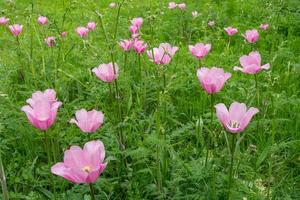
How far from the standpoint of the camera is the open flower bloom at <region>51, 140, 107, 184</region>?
129cm

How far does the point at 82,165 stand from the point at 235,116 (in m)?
0.62

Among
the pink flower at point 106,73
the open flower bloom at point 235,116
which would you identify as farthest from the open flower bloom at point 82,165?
the pink flower at point 106,73

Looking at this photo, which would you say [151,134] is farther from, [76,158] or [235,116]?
[76,158]

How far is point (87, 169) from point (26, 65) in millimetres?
2463

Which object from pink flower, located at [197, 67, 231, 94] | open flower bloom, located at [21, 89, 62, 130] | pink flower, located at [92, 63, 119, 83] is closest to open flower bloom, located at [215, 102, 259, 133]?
pink flower, located at [197, 67, 231, 94]

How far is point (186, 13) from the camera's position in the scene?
5562 millimetres

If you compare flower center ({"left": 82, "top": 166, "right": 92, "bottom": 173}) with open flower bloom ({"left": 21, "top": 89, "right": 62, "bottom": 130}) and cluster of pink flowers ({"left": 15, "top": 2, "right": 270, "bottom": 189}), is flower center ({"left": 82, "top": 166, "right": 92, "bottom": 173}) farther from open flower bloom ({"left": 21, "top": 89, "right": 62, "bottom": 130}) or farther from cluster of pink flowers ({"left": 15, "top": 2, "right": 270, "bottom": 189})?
open flower bloom ({"left": 21, "top": 89, "right": 62, "bottom": 130})

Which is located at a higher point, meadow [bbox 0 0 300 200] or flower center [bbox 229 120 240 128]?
flower center [bbox 229 120 240 128]

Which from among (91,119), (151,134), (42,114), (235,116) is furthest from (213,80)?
(42,114)

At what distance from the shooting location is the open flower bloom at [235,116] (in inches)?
62.1

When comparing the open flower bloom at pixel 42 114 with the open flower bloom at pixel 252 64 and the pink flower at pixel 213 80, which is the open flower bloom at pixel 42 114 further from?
the open flower bloom at pixel 252 64

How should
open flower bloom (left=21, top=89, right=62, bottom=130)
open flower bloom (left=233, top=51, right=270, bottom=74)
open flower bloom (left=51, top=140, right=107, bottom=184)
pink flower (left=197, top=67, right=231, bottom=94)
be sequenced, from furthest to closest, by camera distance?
open flower bloom (left=233, top=51, right=270, bottom=74) → pink flower (left=197, top=67, right=231, bottom=94) → open flower bloom (left=21, top=89, right=62, bottom=130) → open flower bloom (left=51, top=140, right=107, bottom=184)

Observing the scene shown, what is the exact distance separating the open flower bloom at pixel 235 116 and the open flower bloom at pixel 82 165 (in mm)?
473

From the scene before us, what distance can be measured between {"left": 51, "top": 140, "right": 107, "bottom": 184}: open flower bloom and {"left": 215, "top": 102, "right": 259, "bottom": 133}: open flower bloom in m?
0.47
